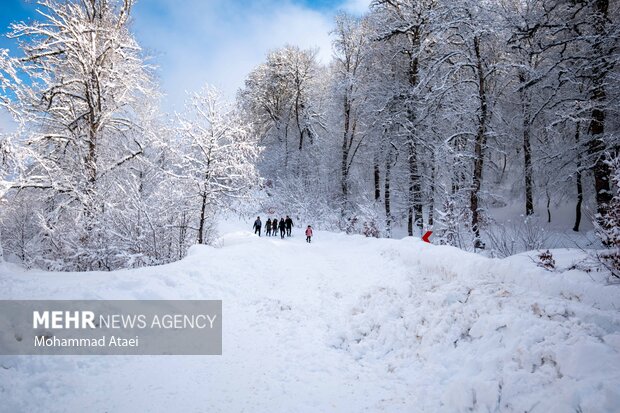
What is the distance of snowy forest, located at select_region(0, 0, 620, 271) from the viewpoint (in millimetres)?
9188

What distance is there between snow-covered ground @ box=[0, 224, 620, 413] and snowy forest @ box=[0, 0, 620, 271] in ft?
4.60

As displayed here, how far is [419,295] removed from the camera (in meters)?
6.00

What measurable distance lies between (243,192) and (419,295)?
8.56 m

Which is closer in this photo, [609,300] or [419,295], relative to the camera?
[609,300]

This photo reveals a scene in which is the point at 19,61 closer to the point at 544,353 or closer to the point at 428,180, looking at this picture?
the point at 544,353

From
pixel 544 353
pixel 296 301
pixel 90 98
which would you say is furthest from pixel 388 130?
pixel 544 353

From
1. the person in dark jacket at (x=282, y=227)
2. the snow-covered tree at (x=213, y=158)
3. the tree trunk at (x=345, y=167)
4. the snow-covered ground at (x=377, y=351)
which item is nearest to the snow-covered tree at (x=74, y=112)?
the snow-covered tree at (x=213, y=158)

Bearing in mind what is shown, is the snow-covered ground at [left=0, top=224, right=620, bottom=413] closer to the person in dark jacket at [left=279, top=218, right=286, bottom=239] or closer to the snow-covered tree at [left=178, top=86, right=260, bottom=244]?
the snow-covered tree at [left=178, top=86, right=260, bottom=244]

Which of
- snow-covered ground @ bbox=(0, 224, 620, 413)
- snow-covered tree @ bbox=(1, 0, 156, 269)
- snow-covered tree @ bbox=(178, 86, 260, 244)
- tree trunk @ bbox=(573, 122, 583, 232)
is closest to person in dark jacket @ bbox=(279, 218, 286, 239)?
snow-covered tree @ bbox=(178, 86, 260, 244)

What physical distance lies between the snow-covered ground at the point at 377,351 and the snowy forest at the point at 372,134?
1.40 m

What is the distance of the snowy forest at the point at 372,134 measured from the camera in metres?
9.19

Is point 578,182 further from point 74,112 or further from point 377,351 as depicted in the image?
point 74,112

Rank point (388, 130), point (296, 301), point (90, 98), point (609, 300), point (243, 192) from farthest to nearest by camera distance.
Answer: point (388, 130) < point (243, 192) < point (90, 98) < point (296, 301) < point (609, 300)

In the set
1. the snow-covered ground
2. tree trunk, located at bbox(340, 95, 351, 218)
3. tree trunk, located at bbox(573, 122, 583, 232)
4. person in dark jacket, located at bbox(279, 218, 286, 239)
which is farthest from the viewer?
tree trunk, located at bbox(340, 95, 351, 218)
